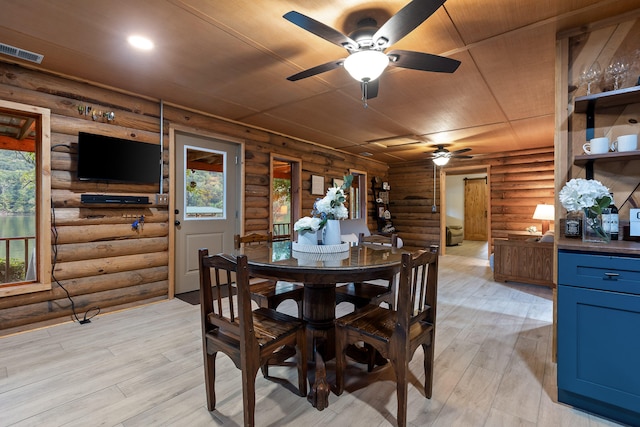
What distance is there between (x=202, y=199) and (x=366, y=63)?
2946mm

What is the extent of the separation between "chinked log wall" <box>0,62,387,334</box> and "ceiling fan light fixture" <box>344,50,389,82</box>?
2596 millimetres

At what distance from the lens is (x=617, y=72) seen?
1979 mm

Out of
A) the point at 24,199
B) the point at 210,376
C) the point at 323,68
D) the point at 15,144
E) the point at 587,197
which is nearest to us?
the point at 210,376

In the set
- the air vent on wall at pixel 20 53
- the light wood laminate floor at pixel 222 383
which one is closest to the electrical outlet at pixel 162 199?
the light wood laminate floor at pixel 222 383

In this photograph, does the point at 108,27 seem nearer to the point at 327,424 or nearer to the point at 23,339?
the point at 23,339

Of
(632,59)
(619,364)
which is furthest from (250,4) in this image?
(619,364)

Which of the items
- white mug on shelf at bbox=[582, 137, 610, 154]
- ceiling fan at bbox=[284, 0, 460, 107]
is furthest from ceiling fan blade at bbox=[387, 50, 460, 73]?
white mug on shelf at bbox=[582, 137, 610, 154]

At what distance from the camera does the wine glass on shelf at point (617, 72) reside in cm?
195

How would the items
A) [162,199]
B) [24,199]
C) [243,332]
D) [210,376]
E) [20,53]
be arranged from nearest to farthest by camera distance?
[243,332] < [210,376] < [20,53] < [162,199] < [24,199]

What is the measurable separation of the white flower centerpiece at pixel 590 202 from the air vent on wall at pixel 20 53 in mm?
4118

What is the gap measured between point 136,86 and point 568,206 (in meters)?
3.91

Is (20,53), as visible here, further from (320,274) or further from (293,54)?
(320,274)

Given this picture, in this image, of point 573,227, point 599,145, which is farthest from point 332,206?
point 599,145

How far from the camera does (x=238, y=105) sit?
378 cm
